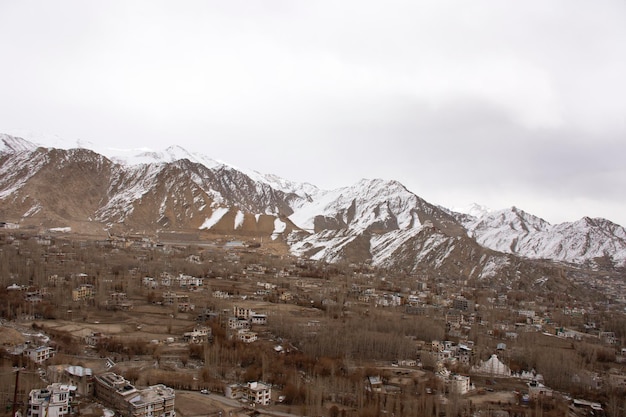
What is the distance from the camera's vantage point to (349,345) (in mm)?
27812

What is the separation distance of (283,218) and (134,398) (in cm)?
8331

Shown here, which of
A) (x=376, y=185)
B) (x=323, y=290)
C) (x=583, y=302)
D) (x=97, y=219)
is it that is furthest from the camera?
(x=376, y=185)

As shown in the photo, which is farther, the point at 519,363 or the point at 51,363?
the point at 519,363

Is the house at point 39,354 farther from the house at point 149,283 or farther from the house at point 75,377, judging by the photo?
the house at point 149,283

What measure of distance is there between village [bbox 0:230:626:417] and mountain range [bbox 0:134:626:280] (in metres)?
20.1

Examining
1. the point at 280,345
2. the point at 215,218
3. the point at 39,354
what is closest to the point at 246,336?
the point at 280,345

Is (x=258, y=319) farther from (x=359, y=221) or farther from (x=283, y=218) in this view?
(x=359, y=221)

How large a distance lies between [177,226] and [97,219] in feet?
38.2

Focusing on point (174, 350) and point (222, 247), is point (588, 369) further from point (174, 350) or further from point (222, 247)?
point (222, 247)

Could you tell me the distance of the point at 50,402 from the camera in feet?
56.9

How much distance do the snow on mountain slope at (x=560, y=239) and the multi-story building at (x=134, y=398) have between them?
3779 inches

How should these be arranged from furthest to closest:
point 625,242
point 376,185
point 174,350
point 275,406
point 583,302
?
point 376,185 < point 625,242 < point 583,302 < point 174,350 < point 275,406

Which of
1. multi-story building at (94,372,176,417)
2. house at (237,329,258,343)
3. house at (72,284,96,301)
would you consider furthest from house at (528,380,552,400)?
house at (72,284,96,301)

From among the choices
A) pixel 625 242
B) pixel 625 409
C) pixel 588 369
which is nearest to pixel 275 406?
pixel 625 409
